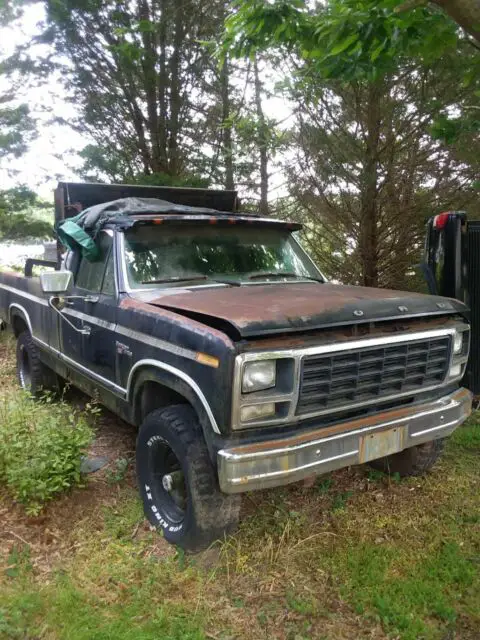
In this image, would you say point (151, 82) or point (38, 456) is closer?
point (38, 456)

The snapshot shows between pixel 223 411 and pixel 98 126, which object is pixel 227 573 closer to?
pixel 223 411

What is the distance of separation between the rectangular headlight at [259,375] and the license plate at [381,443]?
692mm

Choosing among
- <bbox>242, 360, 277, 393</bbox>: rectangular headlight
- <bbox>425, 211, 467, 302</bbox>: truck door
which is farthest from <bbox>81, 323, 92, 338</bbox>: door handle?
<bbox>425, 211, 467, 302</bbox>: truck door

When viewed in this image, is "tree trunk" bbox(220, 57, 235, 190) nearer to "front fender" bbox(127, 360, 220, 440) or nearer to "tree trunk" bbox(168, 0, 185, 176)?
"tree trunk" bbox(168, 0, 185, 176)

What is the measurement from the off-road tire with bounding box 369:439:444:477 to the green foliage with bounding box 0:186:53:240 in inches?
413

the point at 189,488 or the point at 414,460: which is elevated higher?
the point at 189,488

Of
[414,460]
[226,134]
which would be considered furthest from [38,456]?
[226,134]

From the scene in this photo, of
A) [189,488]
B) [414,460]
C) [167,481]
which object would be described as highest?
[189,488]

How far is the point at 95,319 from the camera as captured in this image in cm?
399

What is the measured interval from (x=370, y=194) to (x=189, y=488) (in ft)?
18.0

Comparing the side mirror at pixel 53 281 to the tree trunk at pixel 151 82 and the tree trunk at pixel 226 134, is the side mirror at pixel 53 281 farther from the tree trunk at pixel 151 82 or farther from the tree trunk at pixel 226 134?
the tree trunk at pixel 151 82

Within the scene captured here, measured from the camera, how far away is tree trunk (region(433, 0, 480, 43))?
3174mm

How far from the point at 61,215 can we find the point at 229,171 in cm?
498

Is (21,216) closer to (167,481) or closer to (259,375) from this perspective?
(167,481)
